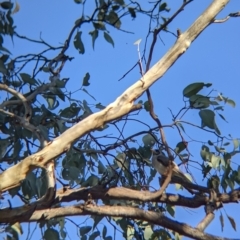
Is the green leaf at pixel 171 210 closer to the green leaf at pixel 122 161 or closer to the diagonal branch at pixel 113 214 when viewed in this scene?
the green leaf at pixel 122 161

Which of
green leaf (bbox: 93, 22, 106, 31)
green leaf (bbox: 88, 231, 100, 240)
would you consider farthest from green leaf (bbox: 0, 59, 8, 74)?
green leaf (bbox: 88, 231, 100, 240)

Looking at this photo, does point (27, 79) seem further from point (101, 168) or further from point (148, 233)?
point (148, 233)

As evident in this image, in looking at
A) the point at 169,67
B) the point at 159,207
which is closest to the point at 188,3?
the point at 169,67

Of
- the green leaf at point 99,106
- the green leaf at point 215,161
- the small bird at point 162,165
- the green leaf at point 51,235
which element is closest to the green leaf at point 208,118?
the green leaf at point 215,161

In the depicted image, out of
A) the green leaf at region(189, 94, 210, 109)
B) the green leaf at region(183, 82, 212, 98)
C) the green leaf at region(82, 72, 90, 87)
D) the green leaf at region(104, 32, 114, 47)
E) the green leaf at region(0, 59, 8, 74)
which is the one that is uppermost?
the green leaf at region(104, 32, 114, 47)

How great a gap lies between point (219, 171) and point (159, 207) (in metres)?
0.38

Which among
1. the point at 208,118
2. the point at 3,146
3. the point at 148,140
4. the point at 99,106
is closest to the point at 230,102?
the point at 208,118

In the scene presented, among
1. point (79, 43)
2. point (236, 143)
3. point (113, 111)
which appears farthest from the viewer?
point (79, 43)

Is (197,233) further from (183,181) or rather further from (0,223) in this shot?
(0,223)

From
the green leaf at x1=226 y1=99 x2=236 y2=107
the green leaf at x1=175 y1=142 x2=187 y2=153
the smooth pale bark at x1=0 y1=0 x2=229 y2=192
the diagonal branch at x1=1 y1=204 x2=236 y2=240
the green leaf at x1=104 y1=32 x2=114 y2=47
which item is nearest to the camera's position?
the smooth pale bark at x1=0 y1=0 x2=229 y2=192

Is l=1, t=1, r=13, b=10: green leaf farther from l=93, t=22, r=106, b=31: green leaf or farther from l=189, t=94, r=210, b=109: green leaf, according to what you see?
l=189, t=94, r=210, b=109: green leaf

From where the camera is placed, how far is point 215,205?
2314 millimetres

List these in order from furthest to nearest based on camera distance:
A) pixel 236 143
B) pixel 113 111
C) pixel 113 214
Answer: pixel 236 143 < pixel 113 214 < pixel 113 111

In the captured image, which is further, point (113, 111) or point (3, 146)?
point (3, 146)
